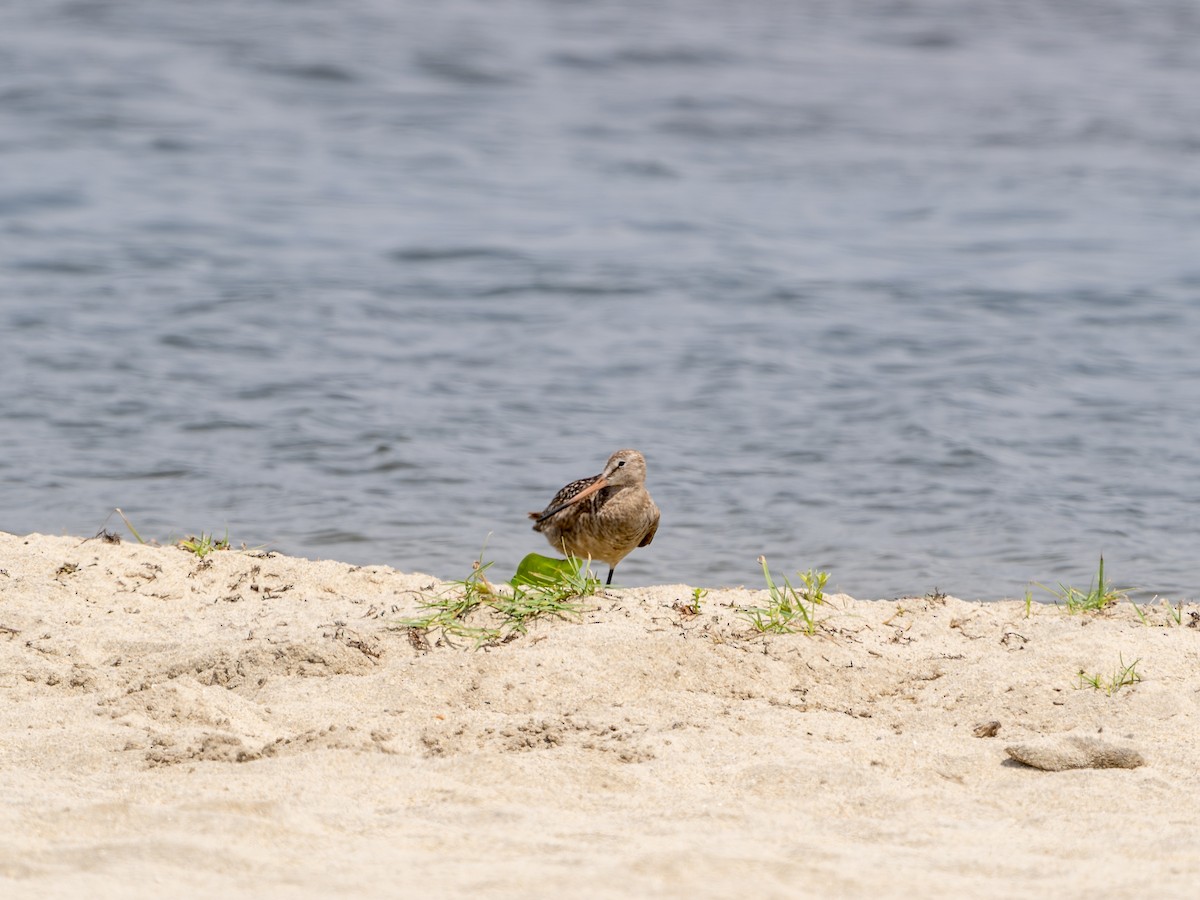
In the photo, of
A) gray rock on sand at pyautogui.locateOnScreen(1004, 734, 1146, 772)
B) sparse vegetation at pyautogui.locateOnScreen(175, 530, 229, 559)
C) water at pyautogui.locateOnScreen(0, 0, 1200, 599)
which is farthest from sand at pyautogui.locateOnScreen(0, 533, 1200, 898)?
water at pyautogui.locateOnScreen(0, 0, 1200, 599)

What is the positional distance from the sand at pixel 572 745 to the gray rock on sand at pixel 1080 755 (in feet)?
0.04

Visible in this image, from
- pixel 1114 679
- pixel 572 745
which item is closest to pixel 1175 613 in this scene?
pixel 1114 679

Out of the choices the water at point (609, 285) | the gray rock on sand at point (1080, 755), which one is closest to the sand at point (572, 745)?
the gray rock on sand at point (1080, 755)

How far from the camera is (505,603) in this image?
5418 millimetres

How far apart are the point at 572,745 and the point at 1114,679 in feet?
6.29

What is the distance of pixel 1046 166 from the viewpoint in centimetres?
1823

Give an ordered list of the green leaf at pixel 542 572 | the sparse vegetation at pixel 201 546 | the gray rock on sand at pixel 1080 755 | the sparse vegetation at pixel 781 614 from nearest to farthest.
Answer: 1. the gray rock on sand at pixel 1080 755
2. the sparse vegetation at pixel 781 614
3. the green leaf at pixel 542 572
4. the sparse vegetation at pixel 201 546

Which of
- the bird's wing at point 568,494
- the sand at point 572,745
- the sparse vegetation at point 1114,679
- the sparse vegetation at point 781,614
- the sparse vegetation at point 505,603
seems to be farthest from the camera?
the bird's wing at point 568,494

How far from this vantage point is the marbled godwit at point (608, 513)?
6777mm

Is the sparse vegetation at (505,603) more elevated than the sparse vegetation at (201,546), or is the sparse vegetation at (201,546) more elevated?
the sparse vegetation at (505,603)

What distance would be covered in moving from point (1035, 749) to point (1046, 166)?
1500 centimetres

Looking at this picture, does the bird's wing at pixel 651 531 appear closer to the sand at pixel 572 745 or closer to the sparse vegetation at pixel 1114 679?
the sand at pixel 572 745

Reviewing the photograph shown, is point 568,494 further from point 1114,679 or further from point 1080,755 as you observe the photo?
point 1080,755

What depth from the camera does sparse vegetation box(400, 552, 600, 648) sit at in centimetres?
527
